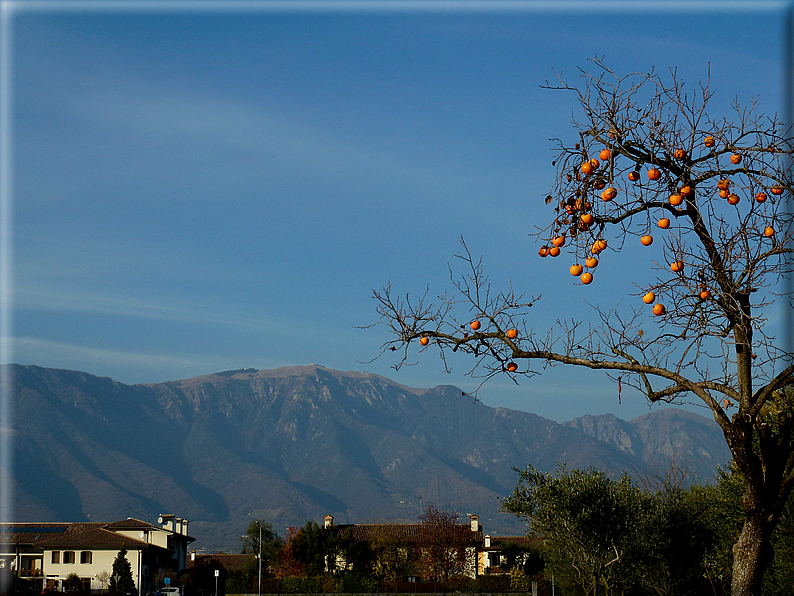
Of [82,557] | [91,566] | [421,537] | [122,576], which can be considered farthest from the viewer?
[421,537]

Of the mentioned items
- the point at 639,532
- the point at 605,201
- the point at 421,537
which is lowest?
the point at 421,537

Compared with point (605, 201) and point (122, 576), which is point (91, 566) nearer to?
point (122, 576)

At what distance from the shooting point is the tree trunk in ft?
20.7

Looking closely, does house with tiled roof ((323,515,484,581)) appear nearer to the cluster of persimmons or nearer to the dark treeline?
the dark treeline

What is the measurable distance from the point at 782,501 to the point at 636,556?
18.7 m

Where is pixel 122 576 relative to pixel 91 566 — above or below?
above

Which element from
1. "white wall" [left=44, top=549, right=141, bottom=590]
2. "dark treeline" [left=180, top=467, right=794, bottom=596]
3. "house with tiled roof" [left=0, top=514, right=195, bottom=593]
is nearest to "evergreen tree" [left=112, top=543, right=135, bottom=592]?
"house with tiled roof" [left=0, top=514, right=195, bottom=593]

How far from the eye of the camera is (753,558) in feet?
20.9

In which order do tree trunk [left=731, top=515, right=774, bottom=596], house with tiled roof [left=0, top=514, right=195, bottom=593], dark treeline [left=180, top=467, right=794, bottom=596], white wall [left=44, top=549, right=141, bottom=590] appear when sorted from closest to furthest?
tree trunk [left=731, top=515, right=774, bottom=596] < dark treeline [left=180, top=467, right=794, bottom=596] < house with tiled roof [left=0, top=514, right=195, bottom=593] < white wall [left=44, top=549, right=141, bottom=590]

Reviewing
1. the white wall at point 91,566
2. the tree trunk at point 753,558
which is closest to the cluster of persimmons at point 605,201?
the tree trunk at point 753,558

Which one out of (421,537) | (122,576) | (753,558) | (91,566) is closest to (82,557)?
(91,566)

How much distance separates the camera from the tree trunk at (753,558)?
6.32 metres

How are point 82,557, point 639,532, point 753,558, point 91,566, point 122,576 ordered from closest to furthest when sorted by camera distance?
point 753,558, point 639,532, point 122,576, point 91,566, point 82,557

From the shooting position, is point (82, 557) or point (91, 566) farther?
point (82, 557)
